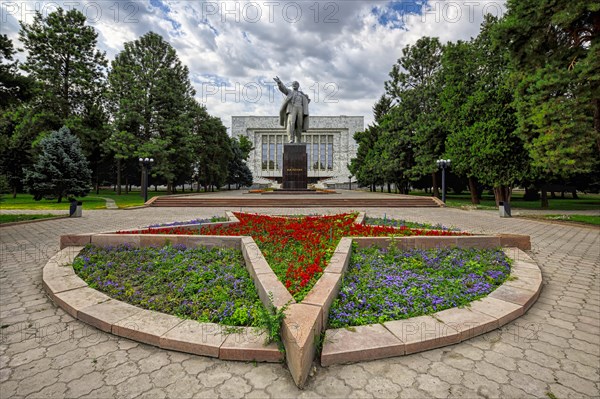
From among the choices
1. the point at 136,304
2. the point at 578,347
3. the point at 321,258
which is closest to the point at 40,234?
the point at 136,304

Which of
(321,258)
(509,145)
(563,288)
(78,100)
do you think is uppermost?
(78,100)

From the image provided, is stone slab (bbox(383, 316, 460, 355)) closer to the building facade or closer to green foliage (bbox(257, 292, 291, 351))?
green foliage (bbox(257, 292, 291, 351))

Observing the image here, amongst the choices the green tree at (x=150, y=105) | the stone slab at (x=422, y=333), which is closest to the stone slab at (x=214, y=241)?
the stone slab at (x=422, y=333)

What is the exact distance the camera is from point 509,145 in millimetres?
16250

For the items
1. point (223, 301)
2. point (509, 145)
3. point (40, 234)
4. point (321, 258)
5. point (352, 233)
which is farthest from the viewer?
point (509, 145)

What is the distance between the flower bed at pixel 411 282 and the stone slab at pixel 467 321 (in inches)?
5.7

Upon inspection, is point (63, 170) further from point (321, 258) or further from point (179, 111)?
point (321, 258)

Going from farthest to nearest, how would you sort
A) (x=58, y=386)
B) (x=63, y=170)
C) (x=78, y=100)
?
1. (x=78, y=100)
2. (x=63, y=170)
3. (x=58, y=386)

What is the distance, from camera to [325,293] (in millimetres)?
2916

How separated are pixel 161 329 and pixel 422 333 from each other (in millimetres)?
2427

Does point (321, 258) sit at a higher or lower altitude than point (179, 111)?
lower

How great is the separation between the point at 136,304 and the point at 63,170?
19762 mm

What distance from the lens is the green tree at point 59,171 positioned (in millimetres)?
17197

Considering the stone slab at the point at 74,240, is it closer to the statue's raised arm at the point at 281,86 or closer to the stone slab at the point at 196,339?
the stone slab at the point at 196,339
